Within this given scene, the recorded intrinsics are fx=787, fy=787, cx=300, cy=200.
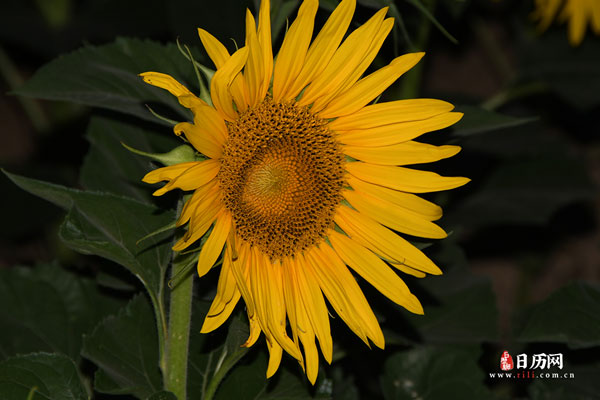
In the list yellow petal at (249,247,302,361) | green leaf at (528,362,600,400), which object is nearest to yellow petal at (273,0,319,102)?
yellow petal at (249,247,302,361)

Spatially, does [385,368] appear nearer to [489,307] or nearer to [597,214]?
[489,307]

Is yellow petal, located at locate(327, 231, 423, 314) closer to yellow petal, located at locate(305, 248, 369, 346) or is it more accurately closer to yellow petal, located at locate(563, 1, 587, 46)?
yellow petal, located at locate(305, 248, 369, 346)

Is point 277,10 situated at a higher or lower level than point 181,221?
higher

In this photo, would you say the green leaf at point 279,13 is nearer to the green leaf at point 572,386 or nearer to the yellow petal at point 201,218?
the yellow petal at point 201,218

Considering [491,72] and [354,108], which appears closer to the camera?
[354,108]

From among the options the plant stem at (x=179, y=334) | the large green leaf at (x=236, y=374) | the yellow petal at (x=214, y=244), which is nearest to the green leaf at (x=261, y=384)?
the large green leaf at (x=236, y=374)

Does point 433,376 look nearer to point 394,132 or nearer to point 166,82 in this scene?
point 394,132

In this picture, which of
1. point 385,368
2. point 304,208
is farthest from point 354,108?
point 385,368
